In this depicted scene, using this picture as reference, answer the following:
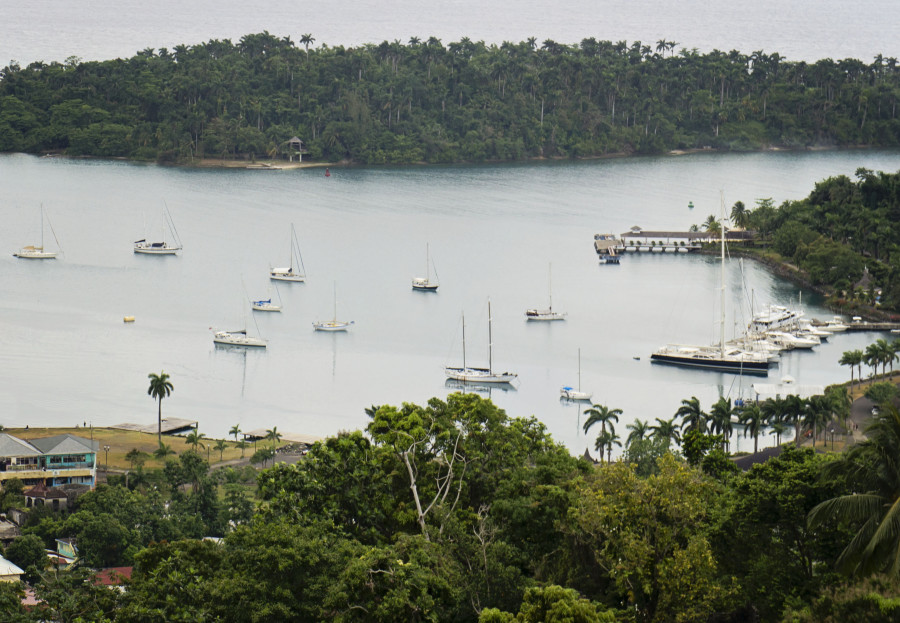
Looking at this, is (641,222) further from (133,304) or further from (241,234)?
(133,304)

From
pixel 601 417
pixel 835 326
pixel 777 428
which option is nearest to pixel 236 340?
pixel 601 417

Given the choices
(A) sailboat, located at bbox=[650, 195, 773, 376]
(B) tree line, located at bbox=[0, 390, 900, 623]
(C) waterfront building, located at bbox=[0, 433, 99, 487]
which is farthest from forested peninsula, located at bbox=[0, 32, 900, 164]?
(B) tree line, located at bbox=[0, 390, 900, 623]

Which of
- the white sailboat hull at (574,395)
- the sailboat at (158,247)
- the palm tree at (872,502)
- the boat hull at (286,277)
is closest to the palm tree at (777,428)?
the white sailboat hull at (574,395)

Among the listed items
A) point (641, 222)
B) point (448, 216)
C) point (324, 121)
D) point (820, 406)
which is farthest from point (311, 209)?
point (820, 406)

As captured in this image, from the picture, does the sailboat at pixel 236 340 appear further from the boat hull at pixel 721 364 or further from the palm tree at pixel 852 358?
the palm tree at pixel 852 358

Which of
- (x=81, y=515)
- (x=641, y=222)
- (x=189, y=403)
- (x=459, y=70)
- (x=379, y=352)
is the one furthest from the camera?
(x=459, y=70)

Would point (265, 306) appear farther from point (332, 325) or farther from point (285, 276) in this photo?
point (285, 276)
